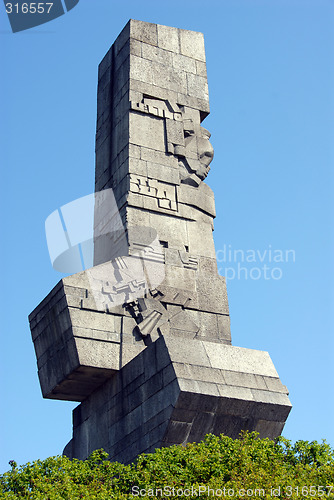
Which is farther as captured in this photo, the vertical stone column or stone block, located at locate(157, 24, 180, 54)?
stone block, located at locate(157, 24, 180, 54)

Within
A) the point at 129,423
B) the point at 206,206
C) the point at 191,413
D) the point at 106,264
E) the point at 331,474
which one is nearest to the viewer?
the point at 331,474

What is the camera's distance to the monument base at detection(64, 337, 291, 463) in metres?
18.1

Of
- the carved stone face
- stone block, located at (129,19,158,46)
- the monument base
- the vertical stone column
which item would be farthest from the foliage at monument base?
stone block, located at (129,19,158,46)

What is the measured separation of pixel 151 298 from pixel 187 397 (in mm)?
3655

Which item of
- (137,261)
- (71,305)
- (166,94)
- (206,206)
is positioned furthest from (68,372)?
(166,94)

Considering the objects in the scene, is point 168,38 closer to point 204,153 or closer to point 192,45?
point 192,45

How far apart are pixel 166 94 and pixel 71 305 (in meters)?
7.55

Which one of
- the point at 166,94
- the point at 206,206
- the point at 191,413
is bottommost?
the point at 191,413

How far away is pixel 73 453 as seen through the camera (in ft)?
71.0

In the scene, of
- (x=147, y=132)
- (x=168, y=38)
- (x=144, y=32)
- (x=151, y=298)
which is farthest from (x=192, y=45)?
(x=151, y=298)

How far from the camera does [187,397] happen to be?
17.9 m

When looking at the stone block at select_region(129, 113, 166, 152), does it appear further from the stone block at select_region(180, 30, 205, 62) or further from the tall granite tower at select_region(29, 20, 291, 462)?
the stone block at select_region(180, 30, 205, 62)

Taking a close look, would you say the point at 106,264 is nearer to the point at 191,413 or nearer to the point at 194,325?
the point at 194,325

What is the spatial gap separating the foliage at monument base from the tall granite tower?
1.33m
